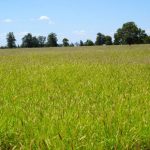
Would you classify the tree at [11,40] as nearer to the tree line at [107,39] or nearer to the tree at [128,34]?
the tree line at [107,39]

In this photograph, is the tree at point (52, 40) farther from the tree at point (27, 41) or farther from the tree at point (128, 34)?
the tree at point (128, 34)

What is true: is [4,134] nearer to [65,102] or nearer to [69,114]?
[69,114]

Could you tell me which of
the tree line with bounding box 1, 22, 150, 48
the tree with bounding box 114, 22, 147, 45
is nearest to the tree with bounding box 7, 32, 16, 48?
A: the tree line with bounding box 1, 22, 150, 48

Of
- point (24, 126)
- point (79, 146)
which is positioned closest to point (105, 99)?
point (24, 126)

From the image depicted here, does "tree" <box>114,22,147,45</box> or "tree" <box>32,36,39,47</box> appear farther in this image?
"tree" <box>32,36,39,47</box>

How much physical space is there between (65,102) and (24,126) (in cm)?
152

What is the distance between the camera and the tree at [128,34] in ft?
337

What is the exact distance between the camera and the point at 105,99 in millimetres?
6652

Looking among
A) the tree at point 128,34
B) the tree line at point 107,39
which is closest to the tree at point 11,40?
the tree line at point 107,39

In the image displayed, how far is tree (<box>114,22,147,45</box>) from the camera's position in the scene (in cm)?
10275

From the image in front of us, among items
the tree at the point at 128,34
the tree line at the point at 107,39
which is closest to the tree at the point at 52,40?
the tree line at the point at 107,39

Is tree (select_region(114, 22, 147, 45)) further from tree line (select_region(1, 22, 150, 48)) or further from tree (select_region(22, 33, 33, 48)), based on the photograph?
tree (select_region(22, 33, 33, 48))

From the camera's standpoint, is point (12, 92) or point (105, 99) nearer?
point (105, 99)

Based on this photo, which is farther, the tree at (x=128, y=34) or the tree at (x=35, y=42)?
the tree at (x=35, y=42)
